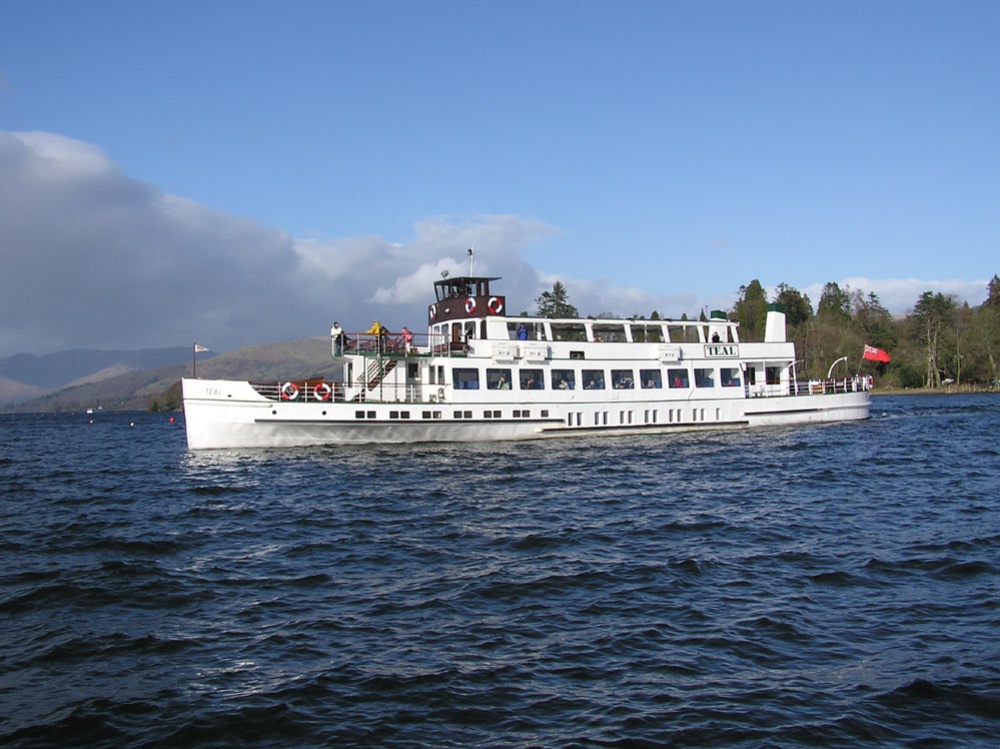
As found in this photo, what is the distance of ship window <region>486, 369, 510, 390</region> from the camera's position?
122 feet

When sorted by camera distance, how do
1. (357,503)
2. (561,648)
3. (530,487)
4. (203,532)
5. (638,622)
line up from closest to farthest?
(561,648) < (638,622) < (203,532) < (357,503) < (530,487)

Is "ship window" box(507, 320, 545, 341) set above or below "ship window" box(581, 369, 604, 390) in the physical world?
above

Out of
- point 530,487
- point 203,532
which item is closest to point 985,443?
point 530,487

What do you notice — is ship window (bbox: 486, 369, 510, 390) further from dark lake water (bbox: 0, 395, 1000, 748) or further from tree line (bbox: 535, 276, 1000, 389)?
tree line (bbox: 535, 276, 1000, 389)

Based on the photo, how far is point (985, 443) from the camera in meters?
35.9

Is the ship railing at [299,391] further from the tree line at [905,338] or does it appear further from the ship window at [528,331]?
the tree line at [905,338]

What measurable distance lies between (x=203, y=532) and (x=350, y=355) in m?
18.5

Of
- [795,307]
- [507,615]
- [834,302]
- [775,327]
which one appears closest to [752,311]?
[795,307]

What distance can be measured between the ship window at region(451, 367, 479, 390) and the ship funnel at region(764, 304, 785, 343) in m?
19.0

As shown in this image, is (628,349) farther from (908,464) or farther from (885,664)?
(885,664)

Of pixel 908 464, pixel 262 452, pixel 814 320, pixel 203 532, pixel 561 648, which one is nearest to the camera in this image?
pixel 561 648

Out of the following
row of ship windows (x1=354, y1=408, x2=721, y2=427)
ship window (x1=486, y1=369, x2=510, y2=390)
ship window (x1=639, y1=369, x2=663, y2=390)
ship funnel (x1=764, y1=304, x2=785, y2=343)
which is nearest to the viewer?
row of ship windows (x1=354, y1=408, x2=721, y2=427)

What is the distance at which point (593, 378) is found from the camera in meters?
39.3

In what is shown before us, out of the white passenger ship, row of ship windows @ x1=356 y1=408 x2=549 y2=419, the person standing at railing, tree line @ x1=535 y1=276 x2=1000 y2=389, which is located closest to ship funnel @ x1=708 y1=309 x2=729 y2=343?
the white passenger ship
